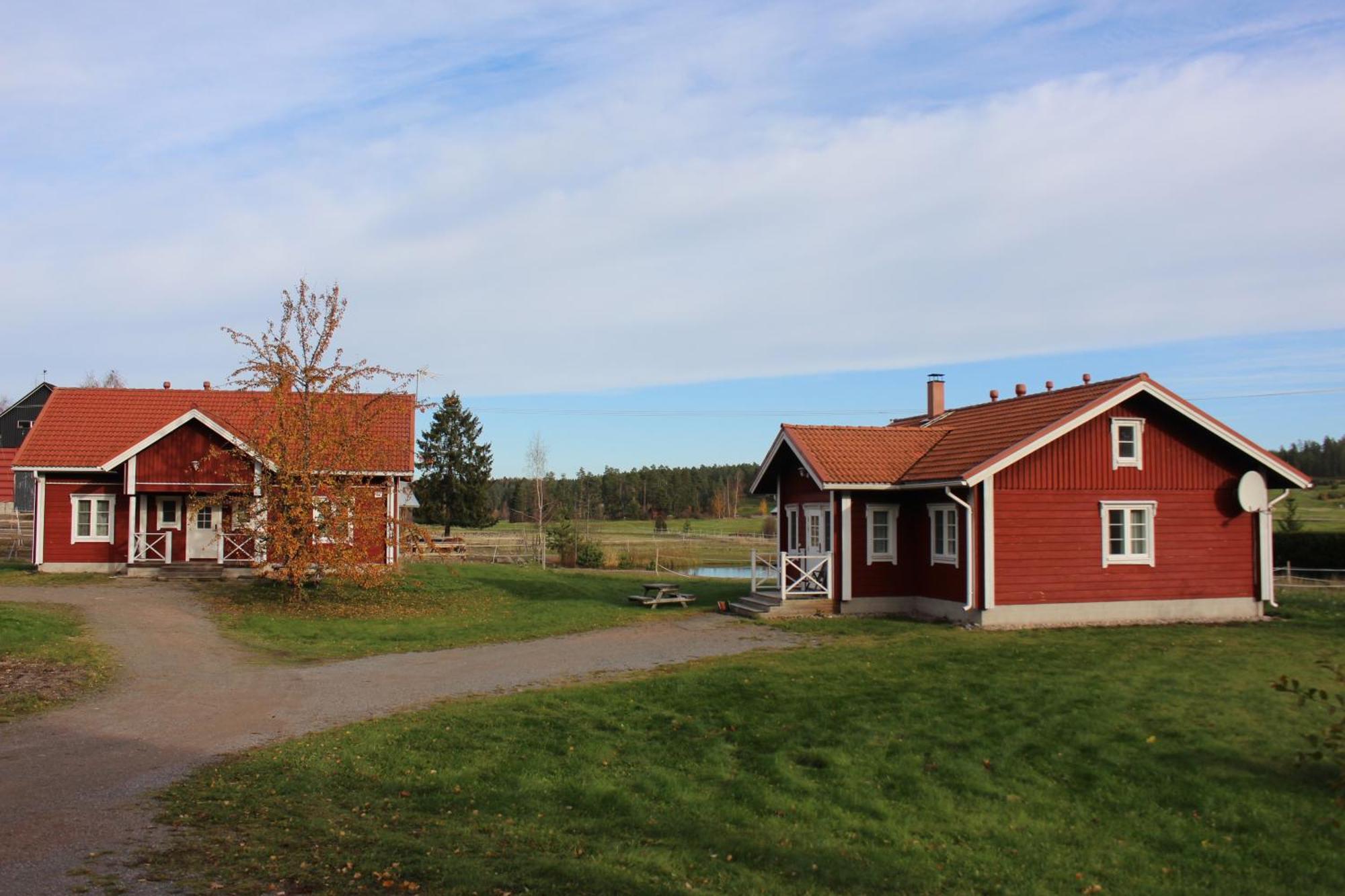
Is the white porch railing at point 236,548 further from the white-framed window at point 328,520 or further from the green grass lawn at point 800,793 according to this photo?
the green grass lawn at point 800,793

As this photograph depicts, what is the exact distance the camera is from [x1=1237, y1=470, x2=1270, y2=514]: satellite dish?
76.0 ft

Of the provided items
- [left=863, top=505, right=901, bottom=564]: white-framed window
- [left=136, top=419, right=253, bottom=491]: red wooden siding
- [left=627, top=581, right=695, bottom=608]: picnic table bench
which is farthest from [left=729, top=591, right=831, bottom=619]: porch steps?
[left=136, top=419, right=253, bottom=491]: red wooden siding

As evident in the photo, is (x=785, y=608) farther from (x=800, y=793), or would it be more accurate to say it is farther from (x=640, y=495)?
(x=640, y=495)

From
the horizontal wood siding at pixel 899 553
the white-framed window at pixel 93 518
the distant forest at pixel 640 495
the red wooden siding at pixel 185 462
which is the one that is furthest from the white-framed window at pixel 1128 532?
the distant forest at pixel 640 495

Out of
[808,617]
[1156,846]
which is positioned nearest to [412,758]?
[1156,846]

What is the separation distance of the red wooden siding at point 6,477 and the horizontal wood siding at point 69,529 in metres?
26.8

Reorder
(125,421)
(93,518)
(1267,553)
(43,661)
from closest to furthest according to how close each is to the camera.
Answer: (43,661) → (1267,553) → (93,518) → (125,421)

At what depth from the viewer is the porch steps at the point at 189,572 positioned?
29672mm

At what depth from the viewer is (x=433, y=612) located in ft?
83.1

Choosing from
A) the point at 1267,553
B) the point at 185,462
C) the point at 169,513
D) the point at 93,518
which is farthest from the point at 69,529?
the point at 1267,553

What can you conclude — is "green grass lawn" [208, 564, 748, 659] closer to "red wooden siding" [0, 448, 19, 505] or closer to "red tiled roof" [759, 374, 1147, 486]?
"red tiled roof" [759, 374, 1147, 486]

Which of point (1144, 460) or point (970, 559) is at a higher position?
point (1144, 460)

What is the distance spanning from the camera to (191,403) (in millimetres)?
35156

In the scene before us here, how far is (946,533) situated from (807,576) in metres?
3.39
